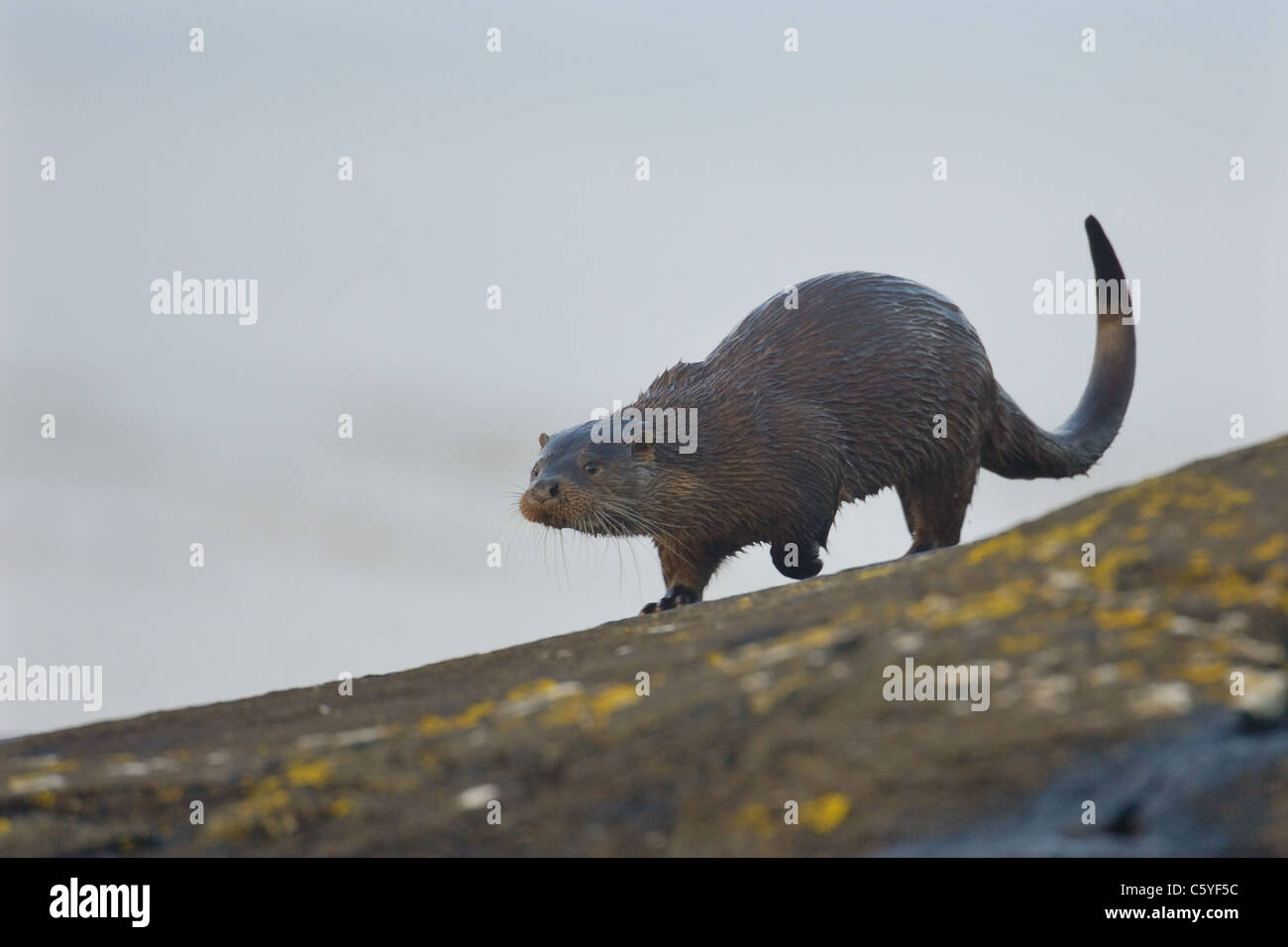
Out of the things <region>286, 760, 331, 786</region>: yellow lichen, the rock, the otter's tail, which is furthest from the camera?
the otter's tail

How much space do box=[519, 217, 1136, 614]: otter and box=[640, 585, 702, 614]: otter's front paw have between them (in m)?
0.02

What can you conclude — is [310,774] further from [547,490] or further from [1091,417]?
[1091,417]

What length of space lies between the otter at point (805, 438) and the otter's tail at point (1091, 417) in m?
0.02

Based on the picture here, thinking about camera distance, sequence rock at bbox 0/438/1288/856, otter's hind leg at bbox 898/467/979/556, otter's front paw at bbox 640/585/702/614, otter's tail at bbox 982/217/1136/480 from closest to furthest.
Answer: rock at bbox 0/438/1288/856, otter's front paw at bbox 640/585/702/614, otter's hind leg at bbox 898/467/979/556, otter's tail at bbox 982/217/1136/480

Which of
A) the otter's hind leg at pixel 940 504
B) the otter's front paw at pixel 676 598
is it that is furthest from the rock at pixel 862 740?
the otter's hind leg at pixel 940 504

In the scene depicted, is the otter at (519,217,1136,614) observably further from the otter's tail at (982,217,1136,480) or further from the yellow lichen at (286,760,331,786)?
the yellow lichen at (286,760,331,786)

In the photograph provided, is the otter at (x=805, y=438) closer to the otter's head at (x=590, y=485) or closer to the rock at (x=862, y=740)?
the otter's head at (x=590, y=485)

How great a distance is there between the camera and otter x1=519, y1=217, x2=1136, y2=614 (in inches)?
424

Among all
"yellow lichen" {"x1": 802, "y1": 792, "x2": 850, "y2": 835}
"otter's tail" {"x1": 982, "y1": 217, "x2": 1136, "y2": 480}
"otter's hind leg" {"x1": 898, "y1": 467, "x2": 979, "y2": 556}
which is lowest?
"yellow lichen" {"x1": 802, "y1": 792, "x2": 850, "y2": 835}

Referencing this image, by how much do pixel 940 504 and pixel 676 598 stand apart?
2.15 m

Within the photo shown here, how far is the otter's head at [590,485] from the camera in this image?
10.5 m

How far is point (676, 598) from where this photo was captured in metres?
10.6

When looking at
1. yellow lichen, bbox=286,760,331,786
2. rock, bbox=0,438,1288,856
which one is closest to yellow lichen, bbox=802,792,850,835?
rock, bbox=0,438,1288,856
